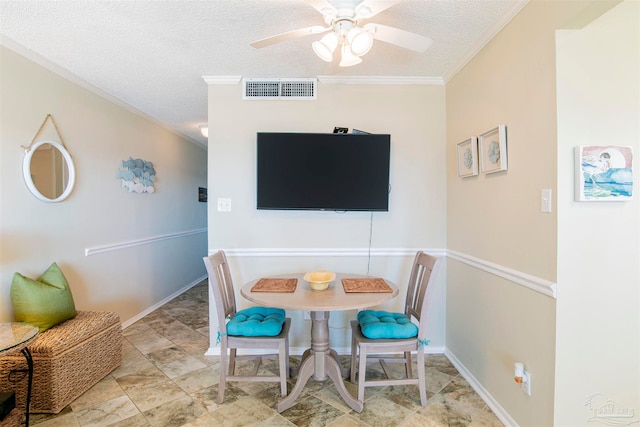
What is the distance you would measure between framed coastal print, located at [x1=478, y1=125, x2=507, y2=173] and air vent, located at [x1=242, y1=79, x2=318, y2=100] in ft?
4.66

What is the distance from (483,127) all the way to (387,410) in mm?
1962

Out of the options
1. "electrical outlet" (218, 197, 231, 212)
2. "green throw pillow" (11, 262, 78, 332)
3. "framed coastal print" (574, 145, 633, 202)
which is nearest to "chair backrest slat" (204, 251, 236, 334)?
"electrical outlet" (218, 197, 231, 212)

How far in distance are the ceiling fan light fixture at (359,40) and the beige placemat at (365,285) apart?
139 centimetres

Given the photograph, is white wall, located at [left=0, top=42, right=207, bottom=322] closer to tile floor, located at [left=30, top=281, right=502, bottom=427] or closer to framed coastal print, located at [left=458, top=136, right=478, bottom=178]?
tile floor, located at [left=30, top=281, right=502, bottom=427]

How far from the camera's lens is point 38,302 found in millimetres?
2062

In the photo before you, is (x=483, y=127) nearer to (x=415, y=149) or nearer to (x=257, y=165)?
(x=415, y=149)

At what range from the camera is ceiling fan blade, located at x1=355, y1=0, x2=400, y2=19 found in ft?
4.49

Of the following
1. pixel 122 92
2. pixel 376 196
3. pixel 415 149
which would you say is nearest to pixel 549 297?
pixel 376 196

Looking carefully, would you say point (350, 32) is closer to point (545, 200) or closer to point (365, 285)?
point (545, 200)

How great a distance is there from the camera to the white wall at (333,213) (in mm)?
2680

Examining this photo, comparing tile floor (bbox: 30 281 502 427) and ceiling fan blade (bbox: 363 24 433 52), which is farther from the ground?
ceiling fan blade (bbox: 363 24 433 52)

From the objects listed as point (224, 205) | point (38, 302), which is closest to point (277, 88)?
point (224, 205)

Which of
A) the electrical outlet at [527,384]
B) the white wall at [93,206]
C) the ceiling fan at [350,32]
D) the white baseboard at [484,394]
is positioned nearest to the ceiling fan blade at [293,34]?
the ceiling fan at [350,32]

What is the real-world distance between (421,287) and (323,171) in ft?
3.86
